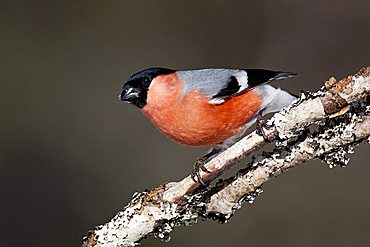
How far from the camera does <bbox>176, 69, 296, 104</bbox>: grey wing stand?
54.1 inches

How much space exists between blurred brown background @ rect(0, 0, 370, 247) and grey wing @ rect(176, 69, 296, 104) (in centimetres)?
88

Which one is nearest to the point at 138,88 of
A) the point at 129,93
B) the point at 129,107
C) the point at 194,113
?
the point at 129,93

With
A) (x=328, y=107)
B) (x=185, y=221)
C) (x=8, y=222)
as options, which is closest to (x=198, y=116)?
(x=185, y=221)

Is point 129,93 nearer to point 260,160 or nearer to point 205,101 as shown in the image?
point 205,101

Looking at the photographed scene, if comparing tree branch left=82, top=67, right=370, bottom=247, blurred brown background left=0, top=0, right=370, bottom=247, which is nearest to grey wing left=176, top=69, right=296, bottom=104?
tree branch left=82, top=67, right=370, bottom=247

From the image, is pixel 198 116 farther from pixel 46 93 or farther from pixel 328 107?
pixel 46 93

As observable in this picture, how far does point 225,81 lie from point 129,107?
1.27 m

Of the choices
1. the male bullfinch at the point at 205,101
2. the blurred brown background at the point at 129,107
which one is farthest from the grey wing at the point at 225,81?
the blurred brown background at the point at 129,107

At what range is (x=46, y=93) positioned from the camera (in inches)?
104

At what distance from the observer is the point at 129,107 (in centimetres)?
263

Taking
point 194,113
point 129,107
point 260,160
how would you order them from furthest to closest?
1. point 129,107
2. point 194,113
3. point 260,160

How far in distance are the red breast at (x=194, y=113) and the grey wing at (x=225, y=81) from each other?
0.04 feet

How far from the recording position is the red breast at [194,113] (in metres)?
1.33

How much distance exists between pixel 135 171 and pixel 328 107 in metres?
1.61
